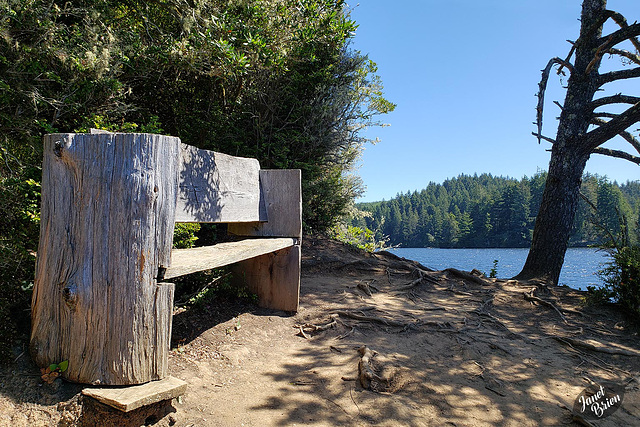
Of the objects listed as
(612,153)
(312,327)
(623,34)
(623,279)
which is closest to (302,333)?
(312,327)

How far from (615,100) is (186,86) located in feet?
29.3

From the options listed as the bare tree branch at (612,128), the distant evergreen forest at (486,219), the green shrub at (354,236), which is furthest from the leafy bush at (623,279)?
the distant evergreen forest at (486,219)

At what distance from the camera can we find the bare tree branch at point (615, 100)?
705cm

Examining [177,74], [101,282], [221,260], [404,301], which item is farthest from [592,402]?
[177,74]

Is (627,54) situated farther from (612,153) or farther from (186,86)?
(186,86)

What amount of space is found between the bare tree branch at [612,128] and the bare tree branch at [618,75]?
889mm

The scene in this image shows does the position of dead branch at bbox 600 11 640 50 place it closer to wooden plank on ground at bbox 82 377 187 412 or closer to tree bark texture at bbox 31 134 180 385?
tree bark texture at bbox 31 134 180 385

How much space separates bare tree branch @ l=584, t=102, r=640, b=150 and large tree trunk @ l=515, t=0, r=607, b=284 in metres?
0.14

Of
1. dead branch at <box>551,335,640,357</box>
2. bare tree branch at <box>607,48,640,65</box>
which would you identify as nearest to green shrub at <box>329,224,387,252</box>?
dead branch at <box>551,335,640,357</box>

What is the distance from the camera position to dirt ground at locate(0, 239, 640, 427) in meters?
2.31

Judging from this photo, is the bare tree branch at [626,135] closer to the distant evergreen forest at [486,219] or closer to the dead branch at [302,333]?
the dead branch at [302,333]

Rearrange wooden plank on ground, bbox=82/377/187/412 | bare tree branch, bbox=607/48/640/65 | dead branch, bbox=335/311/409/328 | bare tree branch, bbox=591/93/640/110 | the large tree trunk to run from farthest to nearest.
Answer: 1. bare tree branch, bbox=607/48/640/65
2. the large tree trunk
3. bare tree branch, bbox=591/93/640/110
4. dead branch, bbox=335/311/409/328
5. wooden plank on ground, bbox=82/377/187/412

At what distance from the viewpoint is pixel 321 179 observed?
8859mm

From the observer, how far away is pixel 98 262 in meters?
2.08
